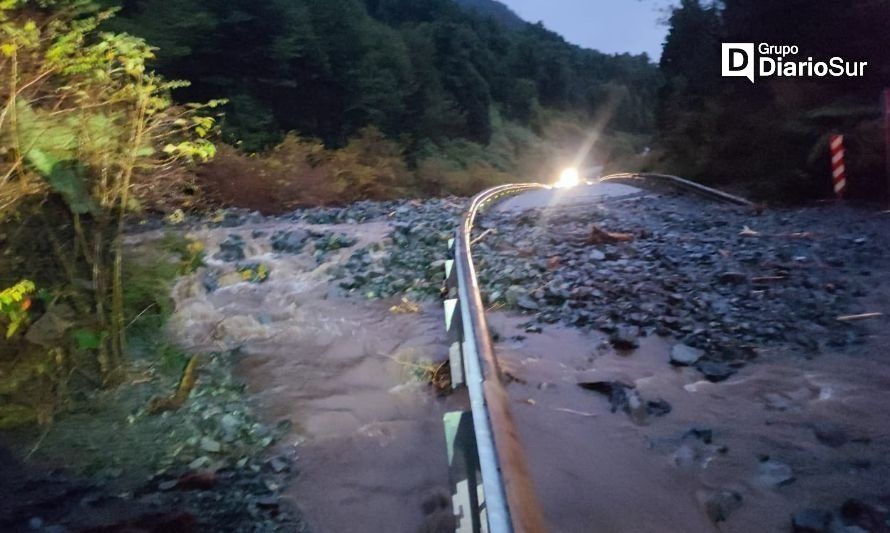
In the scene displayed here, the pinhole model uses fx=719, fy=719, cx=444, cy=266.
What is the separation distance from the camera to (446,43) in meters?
→ 40.2

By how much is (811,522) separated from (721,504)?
1.10ft

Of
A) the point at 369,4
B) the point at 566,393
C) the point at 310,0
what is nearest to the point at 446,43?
the point at 369,4

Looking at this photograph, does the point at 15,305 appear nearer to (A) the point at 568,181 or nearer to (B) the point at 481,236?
(B) the point at 481,236

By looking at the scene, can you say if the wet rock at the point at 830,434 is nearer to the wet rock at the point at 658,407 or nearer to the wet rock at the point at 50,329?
the wet rock at the point at 658,407

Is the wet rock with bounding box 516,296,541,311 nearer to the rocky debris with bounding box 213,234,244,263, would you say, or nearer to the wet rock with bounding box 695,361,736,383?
the wet rock with bounding box 695,361,736,383

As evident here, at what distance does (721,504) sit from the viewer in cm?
297

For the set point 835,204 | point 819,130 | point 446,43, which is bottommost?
point 835,204

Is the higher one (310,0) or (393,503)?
(310,0)

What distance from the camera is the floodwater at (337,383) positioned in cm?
345

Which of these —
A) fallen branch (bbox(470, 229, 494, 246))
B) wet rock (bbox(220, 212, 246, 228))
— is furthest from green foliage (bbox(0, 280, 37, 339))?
wet rock (bbox(220, 212, 246, 228))

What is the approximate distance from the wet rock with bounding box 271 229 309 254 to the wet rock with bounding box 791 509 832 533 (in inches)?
252

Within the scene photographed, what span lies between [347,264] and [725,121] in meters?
12.9

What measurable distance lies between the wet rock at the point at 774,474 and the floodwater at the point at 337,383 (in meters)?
1.41

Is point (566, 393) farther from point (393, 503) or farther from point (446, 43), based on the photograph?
point (446, 43)
